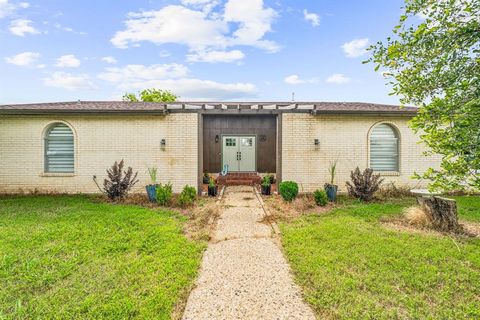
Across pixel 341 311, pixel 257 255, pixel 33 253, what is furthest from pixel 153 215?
pixel 341 311

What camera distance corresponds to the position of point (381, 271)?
10.7ft

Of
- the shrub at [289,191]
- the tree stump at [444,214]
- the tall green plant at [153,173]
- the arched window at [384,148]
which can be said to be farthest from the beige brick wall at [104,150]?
the tree stump at [444,214]

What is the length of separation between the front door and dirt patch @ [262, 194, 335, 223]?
4455mm

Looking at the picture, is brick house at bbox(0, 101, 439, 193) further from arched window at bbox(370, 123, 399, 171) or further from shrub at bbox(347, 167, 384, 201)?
shrub at bbox(347, 167, 384, 201)

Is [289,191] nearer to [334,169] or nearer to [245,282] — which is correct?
[334,169]

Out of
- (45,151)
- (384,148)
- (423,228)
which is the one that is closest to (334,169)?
(384,148)

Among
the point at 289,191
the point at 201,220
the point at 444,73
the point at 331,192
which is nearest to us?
the point at 444,73

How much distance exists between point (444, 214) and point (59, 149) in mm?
11719

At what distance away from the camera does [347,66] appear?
11.6m

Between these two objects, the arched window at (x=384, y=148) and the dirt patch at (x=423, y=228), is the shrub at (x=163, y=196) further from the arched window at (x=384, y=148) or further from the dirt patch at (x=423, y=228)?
the arched window at (x=384, y=148)

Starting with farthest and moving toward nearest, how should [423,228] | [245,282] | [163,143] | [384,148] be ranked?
[384,148]
[163,143]
[423,228]
[245,282]

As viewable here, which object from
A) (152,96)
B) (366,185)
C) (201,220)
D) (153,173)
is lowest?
(201,220)

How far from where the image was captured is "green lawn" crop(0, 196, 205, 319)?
2545 mm

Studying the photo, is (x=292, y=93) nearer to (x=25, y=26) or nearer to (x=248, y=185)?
(x=248, y=185)
